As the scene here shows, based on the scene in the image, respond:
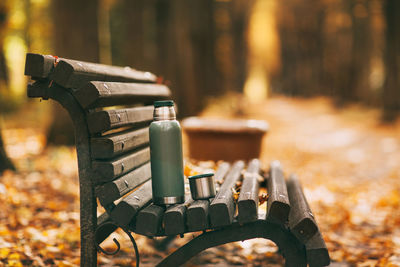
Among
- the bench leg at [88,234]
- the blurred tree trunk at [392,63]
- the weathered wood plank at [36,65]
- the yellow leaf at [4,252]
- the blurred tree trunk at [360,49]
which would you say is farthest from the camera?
the blurred tree trunk at [360,49]

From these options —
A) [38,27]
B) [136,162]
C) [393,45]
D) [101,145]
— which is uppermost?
[38,27]

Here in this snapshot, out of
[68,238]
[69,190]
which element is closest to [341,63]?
[69,190]

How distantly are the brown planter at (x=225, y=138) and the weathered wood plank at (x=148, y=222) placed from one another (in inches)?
153

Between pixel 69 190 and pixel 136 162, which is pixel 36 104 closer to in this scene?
pixel 69 190

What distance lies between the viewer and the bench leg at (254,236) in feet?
7.13

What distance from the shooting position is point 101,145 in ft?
7.32

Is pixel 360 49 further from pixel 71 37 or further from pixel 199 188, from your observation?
pixel 199 188

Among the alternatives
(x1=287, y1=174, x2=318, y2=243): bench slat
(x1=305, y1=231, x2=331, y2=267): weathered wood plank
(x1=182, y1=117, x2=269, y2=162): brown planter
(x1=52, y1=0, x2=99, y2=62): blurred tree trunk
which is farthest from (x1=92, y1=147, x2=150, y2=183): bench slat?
(x1=52, y1=0, x2=99, y2=62): blurred tree trunk

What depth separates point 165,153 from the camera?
2.29m

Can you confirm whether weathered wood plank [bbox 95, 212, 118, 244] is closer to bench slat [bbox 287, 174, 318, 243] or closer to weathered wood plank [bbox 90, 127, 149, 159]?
weathered wood plank [bbox 90, 127, 149, 159]

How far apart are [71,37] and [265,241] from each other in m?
6.27

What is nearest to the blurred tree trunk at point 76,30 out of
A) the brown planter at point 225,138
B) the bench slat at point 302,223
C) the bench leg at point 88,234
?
the brown planter at point 225,138

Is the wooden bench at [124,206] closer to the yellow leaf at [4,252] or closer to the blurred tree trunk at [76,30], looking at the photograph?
the yellow leaf at [4,252]

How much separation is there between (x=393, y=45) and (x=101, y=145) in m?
13.6
